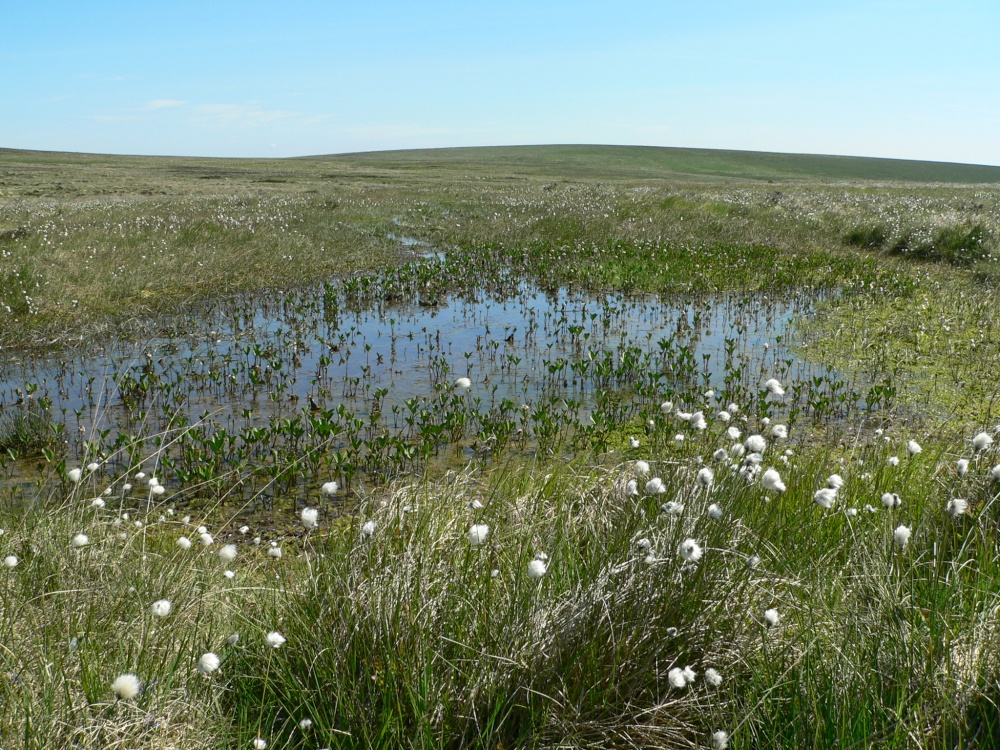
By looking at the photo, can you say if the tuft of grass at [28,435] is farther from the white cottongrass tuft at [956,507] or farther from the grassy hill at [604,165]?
the grassy hill at [604,165]

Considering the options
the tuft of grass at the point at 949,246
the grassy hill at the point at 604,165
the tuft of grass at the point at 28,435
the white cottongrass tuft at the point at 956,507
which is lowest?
the tuft of grass at the point at 28,435

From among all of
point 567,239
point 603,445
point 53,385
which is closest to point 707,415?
point 603,445

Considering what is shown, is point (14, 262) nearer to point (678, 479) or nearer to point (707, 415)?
point (707, 415)

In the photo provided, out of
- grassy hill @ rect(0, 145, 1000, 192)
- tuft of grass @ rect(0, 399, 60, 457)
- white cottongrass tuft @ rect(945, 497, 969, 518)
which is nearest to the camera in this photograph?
white cottongrass tuft @ rect(945, 497, 969, 518)

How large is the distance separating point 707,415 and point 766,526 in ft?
12.6

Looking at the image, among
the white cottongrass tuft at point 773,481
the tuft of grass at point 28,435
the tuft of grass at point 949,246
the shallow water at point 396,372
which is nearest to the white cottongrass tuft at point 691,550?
the white cottongrass tuft at point 773,481

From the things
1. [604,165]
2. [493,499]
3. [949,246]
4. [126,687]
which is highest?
[604,165]

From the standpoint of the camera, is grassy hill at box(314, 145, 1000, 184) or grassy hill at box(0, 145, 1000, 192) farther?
grassy hill at box(314, 145, 1000, 184)

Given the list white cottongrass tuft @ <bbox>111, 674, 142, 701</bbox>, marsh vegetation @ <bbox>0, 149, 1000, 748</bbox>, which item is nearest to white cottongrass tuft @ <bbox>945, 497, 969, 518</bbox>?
marsh vegetation @ <bbox>0, 149, 1000, 748</bbox>

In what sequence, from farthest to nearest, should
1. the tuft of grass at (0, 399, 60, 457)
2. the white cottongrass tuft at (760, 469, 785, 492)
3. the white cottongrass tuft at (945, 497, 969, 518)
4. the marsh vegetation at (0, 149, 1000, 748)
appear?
the tuft of grass at (0, 399, 60, 457) < the white cottongrass tuft at (945, 497, 969, 518) < the white cottongrass tuft at (760, 469, 785, 492) < the marsh vegetation at (0, 149, 1000, 748)

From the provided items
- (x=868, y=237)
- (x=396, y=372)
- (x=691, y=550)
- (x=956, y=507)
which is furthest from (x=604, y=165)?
(x=691, y=550)

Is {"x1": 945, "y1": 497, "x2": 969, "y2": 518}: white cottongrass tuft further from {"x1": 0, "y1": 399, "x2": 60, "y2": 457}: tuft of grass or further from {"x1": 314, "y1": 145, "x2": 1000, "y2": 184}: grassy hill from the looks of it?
{"x1": 314, "y1": 145, "x2": 1000, "y2": 184}: grassy hill

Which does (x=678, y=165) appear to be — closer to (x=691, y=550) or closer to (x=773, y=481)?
(x=773, y=481)

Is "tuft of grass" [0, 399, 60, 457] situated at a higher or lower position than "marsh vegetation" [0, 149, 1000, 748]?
lower
